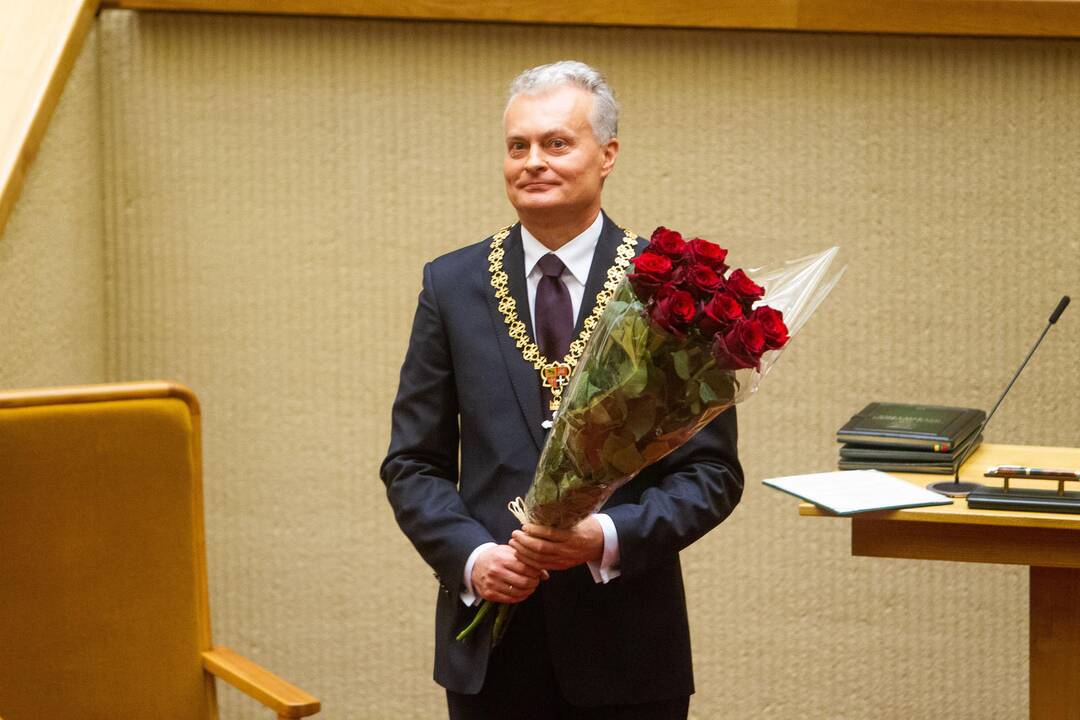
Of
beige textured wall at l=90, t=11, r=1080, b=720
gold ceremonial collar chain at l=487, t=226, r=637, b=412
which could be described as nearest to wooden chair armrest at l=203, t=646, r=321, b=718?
gold ceremonial collar chain at l=487, t=226, r=637, b=412

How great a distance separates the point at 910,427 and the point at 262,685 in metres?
1.11

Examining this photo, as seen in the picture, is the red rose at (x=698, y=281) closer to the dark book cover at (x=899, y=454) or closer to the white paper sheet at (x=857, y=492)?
the white paper sheet at (x=857, y=492)

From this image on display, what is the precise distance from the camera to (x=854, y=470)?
2.26 meters

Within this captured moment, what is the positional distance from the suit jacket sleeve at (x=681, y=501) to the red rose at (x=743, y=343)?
364mm

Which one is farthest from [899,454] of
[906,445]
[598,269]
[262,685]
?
[262,685]

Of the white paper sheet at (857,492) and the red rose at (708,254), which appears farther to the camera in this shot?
the white paper sheet at (857,492)

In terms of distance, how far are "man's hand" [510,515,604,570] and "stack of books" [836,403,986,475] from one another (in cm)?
56

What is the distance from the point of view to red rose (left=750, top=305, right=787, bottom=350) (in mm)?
1621

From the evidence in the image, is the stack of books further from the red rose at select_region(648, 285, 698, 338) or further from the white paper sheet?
the red rose at select_region(648, 285, 698, 338)

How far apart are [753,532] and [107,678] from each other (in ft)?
5.53

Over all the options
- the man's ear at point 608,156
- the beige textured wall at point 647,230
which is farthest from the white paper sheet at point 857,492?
the beige textured wall at point 647,230

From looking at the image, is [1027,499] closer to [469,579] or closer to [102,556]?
[469,579]

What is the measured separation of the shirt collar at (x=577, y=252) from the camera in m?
2.04

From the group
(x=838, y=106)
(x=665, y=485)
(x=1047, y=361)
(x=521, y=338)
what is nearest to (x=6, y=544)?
(x=521, y=338)
